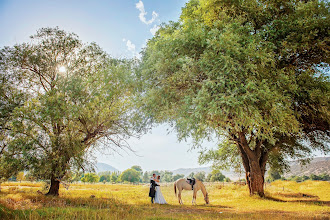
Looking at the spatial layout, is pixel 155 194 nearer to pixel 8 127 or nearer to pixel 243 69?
pixel 243 69

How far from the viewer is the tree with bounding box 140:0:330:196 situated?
11062mm

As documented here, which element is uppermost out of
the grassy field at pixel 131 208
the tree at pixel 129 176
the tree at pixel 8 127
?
the tree at pixel 8 127

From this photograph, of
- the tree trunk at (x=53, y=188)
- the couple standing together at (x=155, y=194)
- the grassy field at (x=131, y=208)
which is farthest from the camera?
the tree trunk at (x=53, y=188)

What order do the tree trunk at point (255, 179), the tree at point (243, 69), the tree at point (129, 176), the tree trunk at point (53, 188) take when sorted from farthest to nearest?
the tree at point (129, 176) → the tree trunk at point (255, 179) → the tree trunk at point (53, 188) → the tree at point (243, 69)

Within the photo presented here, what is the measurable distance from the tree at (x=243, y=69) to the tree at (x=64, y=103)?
8.86 feet

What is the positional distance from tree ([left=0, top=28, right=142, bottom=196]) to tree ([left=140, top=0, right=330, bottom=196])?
2700 millimetres

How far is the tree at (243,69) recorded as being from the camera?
1106 centimetres

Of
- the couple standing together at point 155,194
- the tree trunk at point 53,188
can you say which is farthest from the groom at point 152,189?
the tree trunk at point 53,188

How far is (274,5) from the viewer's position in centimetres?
1458

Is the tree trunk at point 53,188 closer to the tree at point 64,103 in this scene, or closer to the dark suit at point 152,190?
the tree at point 64,103

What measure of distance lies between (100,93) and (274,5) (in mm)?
13641

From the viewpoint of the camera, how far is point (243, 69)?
11000 millimetres

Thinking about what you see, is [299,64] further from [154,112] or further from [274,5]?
[154,112]

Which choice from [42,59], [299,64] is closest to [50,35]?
[42,59]
